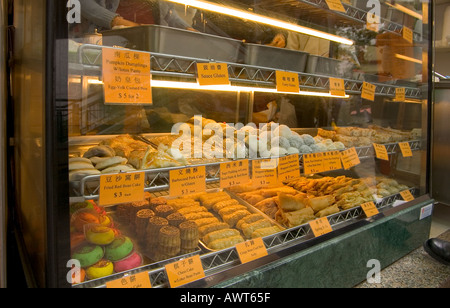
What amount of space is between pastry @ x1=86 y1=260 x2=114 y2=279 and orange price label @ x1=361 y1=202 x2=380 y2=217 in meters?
1.34

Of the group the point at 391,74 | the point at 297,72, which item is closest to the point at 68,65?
the point at 297,72

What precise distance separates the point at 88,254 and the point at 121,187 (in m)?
0.26

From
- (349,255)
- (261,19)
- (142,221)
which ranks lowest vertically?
(349,255)

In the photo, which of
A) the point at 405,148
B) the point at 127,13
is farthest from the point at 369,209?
the point at 127,13

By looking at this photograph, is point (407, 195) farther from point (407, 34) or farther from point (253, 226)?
point (253, 226)

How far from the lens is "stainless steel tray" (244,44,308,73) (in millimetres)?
1518

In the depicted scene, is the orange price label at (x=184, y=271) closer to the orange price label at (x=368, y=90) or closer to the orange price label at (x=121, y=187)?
the orange price label at (x=121, y=187)

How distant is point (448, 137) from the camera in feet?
8.52

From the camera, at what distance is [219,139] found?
1599mm

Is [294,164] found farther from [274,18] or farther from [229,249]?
[274,18]

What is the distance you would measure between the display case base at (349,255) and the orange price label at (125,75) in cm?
72

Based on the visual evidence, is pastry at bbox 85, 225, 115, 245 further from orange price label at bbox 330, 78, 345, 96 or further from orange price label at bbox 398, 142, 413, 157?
orange price label at bbox 398, 142, 413, 157

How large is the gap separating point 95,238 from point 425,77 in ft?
7.04

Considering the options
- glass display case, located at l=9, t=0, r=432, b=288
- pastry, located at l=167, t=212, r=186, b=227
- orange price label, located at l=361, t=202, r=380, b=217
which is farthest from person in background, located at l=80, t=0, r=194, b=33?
orange price label, located at l=361, t=202, r=380, b=217
